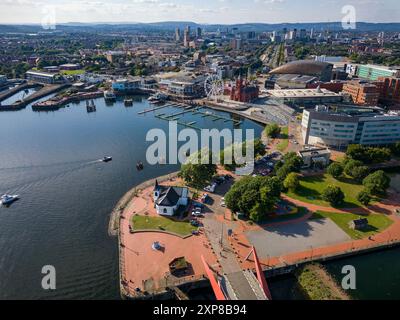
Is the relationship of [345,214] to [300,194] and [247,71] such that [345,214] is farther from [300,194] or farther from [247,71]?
[247,71]

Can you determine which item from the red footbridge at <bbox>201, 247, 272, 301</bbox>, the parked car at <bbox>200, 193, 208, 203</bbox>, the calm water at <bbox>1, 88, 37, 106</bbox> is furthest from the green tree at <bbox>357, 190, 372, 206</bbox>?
the calm water at <bbox>1, 88, 37, 106</bbox>

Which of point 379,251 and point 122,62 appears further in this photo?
point 122,62

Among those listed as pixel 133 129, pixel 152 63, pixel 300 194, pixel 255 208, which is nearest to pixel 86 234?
pixel 255 208

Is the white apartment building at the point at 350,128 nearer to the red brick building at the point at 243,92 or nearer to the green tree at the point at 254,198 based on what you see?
the green tree at the point at 254,198

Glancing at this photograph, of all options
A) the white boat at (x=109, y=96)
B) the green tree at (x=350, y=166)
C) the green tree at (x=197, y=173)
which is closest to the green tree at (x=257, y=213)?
the green tree at (x=197, y=173)

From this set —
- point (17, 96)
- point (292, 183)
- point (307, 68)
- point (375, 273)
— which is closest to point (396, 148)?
point (292, 183)

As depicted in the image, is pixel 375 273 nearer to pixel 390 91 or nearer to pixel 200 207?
pixel 200 207
